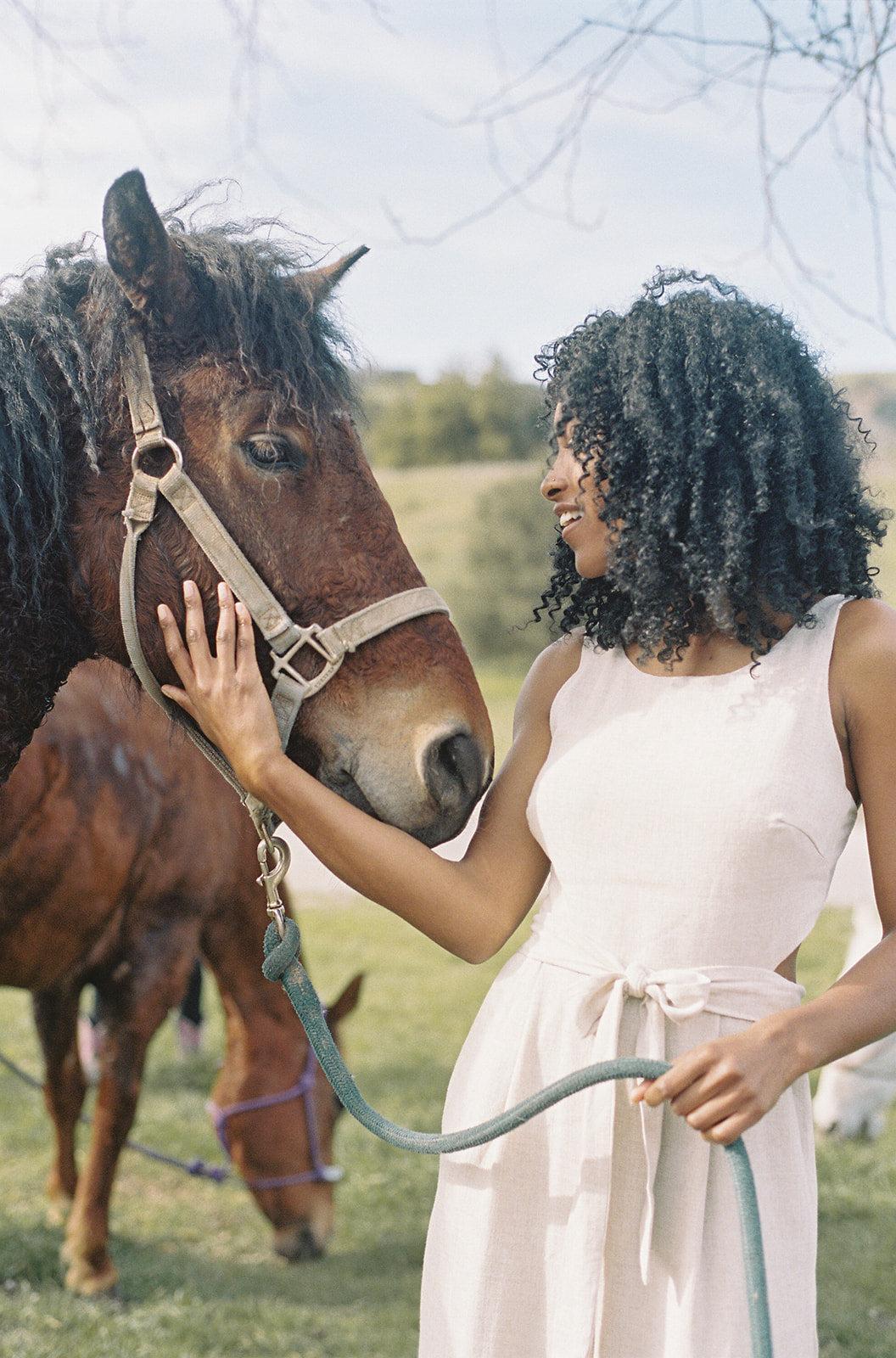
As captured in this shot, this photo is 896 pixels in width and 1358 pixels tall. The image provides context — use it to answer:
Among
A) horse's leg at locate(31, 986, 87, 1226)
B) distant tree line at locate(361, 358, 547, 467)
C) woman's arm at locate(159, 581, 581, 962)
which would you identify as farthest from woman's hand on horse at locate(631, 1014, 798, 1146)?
distant tree line at locate(361, 358, 547, 467)

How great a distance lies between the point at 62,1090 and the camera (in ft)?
13.7

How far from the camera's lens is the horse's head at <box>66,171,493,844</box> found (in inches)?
68.9

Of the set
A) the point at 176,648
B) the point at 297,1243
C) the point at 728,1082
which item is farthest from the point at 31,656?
the point at 297,1243

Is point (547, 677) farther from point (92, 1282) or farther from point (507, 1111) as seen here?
point (92, 1282)

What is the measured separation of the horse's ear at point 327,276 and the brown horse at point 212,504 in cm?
11

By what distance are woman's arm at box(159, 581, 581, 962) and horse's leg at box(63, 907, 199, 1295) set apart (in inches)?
90.0

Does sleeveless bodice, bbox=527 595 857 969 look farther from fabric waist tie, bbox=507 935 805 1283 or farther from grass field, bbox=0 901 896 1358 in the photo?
grass field, bbox=0 901 896 1358

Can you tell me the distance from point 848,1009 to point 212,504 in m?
1.14

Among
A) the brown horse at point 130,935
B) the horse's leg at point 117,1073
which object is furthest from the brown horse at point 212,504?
the horse's leg at point 117,1073

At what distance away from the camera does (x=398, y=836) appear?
1.64m

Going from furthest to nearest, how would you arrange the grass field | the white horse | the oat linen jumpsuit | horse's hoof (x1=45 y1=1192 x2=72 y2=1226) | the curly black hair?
the white horse → horse's hoof (x1=45 y1=1192 x2=72 y2=1226) → the grass field → the curly black hair → the oat linen jumpsuit

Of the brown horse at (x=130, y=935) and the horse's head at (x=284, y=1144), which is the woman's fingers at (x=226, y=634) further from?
the horse's head at (x=284, y=1144)

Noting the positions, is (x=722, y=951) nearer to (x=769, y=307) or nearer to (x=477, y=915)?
(x=477, y=915)

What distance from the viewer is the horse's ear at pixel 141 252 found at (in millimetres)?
1725
